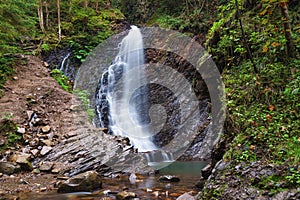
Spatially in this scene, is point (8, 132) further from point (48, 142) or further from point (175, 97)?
point (175, 97)

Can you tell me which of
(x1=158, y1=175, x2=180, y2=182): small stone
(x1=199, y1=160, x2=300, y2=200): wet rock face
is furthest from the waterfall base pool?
(x1=199, y1=160, x2=300, y2=200): wet rock face

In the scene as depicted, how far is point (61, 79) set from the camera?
559 inches

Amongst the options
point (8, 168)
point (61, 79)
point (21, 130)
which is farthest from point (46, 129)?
point (61, 79)

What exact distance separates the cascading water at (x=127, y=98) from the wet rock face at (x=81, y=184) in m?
5.44

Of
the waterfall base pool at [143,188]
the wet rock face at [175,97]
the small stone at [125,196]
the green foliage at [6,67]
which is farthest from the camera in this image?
the green foliage at [6,67]

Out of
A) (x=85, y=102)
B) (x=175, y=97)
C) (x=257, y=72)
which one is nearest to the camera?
(x=257, y=72)

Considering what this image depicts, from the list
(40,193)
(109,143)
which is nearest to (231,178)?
(40,193)

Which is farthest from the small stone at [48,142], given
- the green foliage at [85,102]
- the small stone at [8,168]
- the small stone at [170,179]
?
the small stone at [170,179]

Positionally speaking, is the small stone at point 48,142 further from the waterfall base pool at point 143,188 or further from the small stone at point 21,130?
the waterfall base pool at point 143,188

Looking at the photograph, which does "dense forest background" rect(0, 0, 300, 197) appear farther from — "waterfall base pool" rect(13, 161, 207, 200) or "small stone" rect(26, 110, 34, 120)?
"small stone" rect(26, 110, 34, 120)

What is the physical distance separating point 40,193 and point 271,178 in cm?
510

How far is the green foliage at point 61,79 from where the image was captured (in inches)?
543

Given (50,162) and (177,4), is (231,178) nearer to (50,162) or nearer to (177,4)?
(50,162)

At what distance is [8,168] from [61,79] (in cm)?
792
